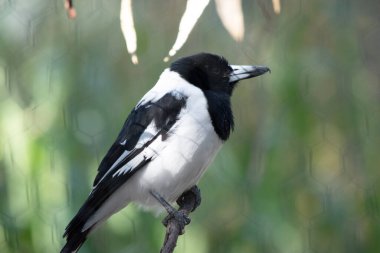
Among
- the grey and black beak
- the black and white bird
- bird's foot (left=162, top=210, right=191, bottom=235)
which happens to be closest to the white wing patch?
the black and white bird

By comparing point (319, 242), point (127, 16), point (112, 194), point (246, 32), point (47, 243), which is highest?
point (127, 16)

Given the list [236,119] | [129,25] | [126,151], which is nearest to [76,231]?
[126,151]

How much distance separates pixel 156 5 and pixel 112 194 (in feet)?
1.69

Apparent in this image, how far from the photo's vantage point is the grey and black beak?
181 cm

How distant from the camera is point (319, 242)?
2.09 meters

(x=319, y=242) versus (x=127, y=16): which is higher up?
(x=127, y=16)

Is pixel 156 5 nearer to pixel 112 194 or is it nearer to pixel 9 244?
pixel 112 194

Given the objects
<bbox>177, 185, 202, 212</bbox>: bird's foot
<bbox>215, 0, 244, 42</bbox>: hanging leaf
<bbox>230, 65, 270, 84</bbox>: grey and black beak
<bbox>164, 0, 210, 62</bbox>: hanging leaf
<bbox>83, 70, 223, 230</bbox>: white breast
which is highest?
<bbox>164, 0, 210, 62</bbox>: hanging leaf

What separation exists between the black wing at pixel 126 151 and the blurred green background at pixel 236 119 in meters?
0.23

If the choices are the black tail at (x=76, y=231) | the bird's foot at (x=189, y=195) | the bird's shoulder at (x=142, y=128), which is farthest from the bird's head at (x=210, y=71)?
the black tail at (x=76, y=231)

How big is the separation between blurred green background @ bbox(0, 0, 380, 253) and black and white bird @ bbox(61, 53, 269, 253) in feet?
0.78

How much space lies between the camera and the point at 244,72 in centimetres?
187

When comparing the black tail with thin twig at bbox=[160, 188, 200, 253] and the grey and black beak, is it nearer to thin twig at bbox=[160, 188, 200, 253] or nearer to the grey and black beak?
thin twig at bbox=[160, 188, 200, 253]

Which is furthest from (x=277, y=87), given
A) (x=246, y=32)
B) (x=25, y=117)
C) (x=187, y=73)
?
(x=25, y=117)
